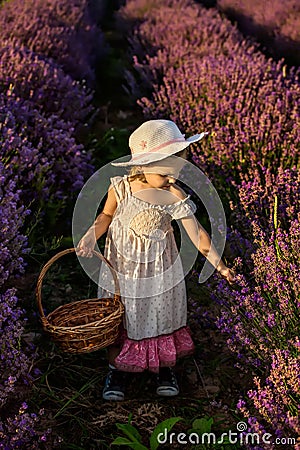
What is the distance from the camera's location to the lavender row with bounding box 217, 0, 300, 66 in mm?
6004

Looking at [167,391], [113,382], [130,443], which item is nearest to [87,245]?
[113,382]

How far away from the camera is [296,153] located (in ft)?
11.7

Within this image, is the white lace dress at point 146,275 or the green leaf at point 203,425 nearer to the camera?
the green leaf at point 203,425

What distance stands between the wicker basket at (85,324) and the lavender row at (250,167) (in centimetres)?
43

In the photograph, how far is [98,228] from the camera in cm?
273

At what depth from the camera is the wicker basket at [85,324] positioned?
2441 millimetres

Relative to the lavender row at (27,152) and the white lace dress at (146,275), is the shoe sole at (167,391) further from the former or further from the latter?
the lavender row at (27,152)

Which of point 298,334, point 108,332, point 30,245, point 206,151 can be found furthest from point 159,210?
point 206,151

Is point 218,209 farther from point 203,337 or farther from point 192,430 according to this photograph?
point 192,430

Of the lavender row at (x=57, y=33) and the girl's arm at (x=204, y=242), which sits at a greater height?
the girl's arm at (x=204, y=242)

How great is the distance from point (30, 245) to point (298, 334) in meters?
1.54

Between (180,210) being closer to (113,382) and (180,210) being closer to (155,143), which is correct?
(155,143)

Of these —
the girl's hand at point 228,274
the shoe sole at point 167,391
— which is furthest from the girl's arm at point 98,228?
the shoe sole at point 167,391

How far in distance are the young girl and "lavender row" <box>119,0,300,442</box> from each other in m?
0.21
